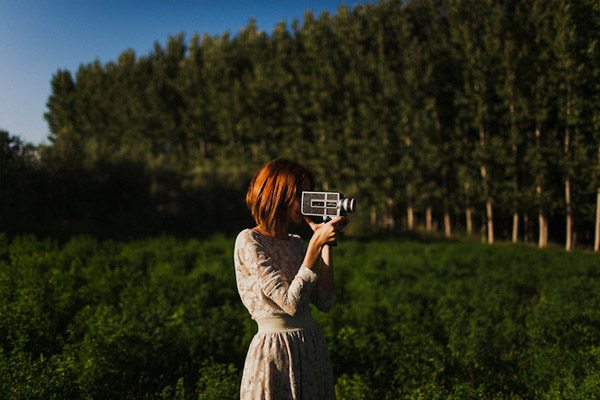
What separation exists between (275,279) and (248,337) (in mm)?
4105

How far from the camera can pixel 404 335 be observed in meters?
6.94

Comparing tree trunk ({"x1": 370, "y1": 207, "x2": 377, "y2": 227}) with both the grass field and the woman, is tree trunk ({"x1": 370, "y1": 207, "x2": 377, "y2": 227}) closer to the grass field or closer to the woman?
the grass field

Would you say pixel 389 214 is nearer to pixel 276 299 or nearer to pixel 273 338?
pixel 273 338

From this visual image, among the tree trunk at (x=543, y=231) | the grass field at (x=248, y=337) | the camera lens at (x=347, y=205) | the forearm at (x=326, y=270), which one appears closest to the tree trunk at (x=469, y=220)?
the tree trunk at (x=543, y=231)

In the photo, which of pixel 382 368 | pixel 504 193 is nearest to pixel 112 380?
pixel 382 368

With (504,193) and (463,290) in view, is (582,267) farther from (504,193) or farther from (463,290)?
(504,193)

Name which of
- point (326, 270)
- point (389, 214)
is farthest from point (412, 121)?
point (326, 270)

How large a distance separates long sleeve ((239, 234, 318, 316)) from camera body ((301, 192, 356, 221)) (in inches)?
11.7

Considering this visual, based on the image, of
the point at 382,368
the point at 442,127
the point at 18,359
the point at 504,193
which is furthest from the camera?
the point at 442,127

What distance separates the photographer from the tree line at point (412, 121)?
20.2 meters

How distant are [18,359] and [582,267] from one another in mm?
10950

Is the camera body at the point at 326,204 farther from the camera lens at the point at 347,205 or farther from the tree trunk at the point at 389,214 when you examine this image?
the tree trunk at the point at 389,214

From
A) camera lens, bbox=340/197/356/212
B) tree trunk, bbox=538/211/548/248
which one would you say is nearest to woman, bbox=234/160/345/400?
camera lens, bbox=340/197/356/212

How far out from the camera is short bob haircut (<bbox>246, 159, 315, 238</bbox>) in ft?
9.98
